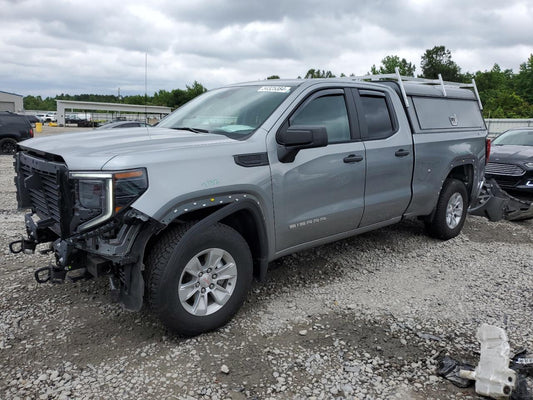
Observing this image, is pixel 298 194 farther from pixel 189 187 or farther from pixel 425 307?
pixel 425 307

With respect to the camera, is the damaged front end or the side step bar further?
the side step bar

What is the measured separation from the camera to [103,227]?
2.87m

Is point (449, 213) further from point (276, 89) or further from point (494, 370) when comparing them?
point (494, 370)

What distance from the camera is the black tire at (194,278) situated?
3041mm

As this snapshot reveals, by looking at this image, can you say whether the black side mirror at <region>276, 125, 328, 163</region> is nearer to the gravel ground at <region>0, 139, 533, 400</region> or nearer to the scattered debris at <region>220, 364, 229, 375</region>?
the gravel ground at <region>0, 139, 533, 400</region>

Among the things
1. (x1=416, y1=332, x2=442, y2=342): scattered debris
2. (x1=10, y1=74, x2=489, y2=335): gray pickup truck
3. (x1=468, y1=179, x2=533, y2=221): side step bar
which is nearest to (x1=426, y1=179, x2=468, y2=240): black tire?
(x1=10, y1=74, x2=489, y2=335): gray pickup truck

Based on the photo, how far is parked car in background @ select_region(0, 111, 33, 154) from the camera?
15.6 meters

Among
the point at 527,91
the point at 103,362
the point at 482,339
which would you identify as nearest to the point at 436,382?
the point at 482,339

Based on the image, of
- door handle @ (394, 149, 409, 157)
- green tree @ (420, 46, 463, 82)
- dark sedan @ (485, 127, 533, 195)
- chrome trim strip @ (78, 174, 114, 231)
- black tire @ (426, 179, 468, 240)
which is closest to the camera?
chrome trim strip @ (78, 174, 114, 231)

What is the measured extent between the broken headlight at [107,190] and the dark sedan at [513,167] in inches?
323

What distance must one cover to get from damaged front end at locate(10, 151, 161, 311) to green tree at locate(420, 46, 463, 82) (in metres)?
72.3

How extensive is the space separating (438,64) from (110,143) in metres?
74.6

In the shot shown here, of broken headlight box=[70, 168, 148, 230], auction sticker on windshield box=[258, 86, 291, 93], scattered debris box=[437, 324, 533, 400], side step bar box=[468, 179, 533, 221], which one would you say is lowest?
scattered debris box=[437, 324, 533, 400]

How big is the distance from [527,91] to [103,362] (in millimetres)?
53815
